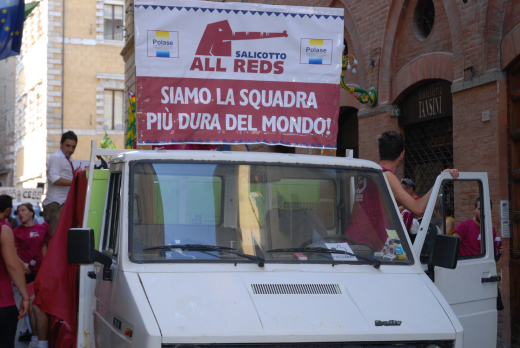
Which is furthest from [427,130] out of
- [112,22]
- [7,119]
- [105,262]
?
[7,119]

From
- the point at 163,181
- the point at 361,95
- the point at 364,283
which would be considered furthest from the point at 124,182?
the point at 361,95

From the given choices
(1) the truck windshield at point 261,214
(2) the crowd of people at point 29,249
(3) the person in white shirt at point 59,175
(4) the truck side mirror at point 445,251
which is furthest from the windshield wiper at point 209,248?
(3) the person in white shirt at point 59,175

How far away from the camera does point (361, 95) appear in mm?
12125

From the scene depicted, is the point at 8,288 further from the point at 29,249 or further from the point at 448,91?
the point at 448,91

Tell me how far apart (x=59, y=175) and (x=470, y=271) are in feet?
16.1

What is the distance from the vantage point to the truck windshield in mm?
4039

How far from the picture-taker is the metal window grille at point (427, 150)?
10.6m

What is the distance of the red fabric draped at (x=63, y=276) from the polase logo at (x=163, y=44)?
43.8 inches

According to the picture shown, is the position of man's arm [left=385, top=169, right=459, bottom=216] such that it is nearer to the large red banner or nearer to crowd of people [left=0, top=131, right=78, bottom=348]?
the large red banner

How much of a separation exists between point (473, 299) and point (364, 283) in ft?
4.69

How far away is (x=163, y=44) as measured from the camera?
548 centimetres

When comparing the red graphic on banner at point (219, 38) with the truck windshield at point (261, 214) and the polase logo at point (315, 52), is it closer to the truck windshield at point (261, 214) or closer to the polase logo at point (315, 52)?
the polase logo at point (315, 52)

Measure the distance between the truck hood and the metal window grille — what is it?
6656mm

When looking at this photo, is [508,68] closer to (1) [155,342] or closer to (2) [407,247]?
(2) [407,247]
